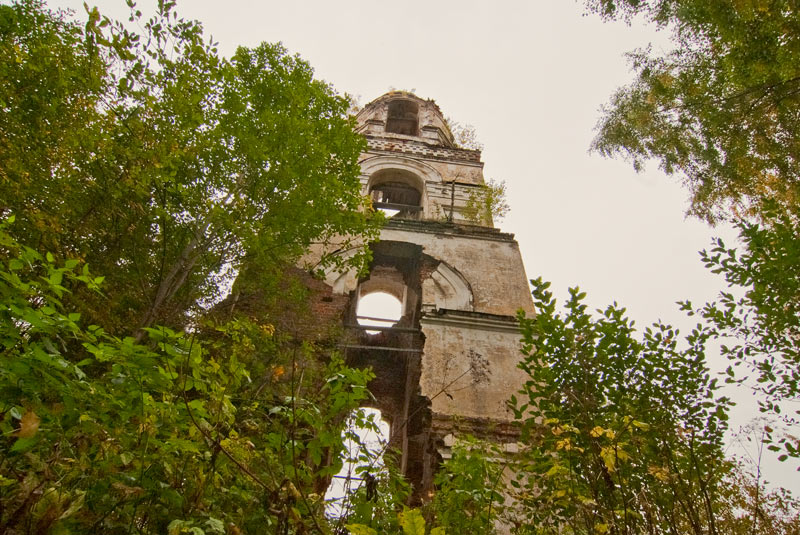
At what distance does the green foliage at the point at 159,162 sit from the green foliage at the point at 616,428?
337cm

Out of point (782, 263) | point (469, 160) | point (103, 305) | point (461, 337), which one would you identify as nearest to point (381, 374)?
point (461, 337)

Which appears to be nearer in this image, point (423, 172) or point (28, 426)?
point (28, 426)

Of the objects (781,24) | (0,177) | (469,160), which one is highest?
(469,160)

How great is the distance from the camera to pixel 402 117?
55.2 feet

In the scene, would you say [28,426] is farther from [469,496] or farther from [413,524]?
[469,496]

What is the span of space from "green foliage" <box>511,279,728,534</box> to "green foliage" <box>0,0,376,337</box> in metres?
3.37

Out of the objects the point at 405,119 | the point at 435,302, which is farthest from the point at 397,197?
the point at 435,302

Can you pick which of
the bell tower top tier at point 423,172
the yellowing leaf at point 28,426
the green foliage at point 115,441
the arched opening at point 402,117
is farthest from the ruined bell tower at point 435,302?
the yellowing leaf at point 28,426

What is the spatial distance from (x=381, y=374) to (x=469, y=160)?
233 inches

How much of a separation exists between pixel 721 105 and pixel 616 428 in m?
7.79

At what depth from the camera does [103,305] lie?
4.77 meters

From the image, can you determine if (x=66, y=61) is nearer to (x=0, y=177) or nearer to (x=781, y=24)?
(x=0, y=177)

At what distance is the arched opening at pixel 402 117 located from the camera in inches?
660

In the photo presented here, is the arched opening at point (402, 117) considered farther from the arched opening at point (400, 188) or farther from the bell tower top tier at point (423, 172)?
the arched opening at point (400, 188)
